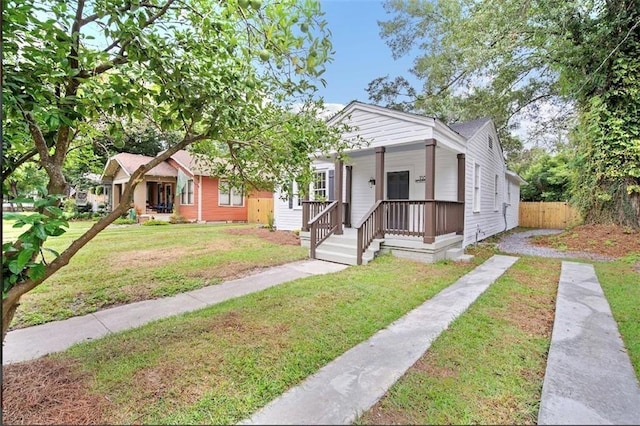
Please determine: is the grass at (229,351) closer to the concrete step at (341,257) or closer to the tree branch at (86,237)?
the tree branch at (86,237)

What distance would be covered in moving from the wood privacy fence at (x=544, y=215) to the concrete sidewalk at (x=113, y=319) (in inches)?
713

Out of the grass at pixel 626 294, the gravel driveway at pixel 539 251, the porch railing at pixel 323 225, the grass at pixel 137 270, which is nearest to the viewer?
the grass at pixel 626 294

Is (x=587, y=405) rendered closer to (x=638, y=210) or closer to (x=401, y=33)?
(x=638, y=210)

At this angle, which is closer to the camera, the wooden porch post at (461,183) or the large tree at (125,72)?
the large tree at (125,72)

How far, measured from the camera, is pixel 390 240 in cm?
759

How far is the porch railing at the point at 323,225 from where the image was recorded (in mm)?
7918

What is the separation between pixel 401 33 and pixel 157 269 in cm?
1461

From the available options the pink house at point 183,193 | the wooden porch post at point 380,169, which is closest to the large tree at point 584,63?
the wooden porch post at point 380,169

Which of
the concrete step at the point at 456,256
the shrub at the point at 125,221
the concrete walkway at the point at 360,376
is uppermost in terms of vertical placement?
the shrub at the point at 125,221

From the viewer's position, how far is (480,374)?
2510 mm

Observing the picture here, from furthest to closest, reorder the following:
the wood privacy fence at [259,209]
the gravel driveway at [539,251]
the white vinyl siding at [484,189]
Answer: the wood privacy fence at [259,209] < the white vinyl siding at [484,189] < the gravel driveway at [539,251]

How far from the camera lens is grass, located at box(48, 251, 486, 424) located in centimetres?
214

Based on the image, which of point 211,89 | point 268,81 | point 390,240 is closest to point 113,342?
point 211,89

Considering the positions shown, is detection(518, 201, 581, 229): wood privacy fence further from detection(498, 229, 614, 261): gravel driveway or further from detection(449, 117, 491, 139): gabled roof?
detection(449, 117, 491, 139): gabled roof
